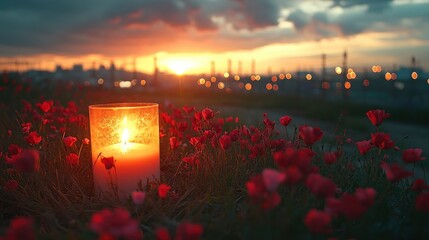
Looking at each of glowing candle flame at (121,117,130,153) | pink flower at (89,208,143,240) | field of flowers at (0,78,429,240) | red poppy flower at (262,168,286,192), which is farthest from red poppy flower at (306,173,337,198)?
glowing candle flame at (121,117,130,153)

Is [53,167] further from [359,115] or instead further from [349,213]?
[359,115]

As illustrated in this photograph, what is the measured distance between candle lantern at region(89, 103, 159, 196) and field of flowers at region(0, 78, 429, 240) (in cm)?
6

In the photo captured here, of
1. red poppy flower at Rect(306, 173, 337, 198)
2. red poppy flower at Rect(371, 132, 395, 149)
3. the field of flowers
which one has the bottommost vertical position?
the field of flowers

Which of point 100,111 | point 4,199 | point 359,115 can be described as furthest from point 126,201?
point 359,115

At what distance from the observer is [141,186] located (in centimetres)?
201

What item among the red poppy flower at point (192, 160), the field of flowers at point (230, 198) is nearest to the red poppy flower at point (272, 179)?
the field of flowers at point (230, 198)

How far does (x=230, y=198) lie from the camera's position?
1673 mm

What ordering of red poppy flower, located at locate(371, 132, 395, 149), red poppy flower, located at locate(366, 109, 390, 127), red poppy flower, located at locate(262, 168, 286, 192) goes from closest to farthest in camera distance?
1. red poppy flower, located at locate(262, 168, 286, 192)
2. red poppy flower, located at locate(371, 132, 395, 149)
3. red poppy flower, located at locate(366, 109, 390, 127)

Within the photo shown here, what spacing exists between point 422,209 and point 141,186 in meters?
1.36

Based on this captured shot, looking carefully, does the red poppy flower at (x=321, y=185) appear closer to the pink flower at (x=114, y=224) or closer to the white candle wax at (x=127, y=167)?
the pink flower at (x=114, y=224)

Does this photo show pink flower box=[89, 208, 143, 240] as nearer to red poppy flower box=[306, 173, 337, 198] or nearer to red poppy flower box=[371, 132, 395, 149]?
red poppy flower box=[306, 173, 337, 198]

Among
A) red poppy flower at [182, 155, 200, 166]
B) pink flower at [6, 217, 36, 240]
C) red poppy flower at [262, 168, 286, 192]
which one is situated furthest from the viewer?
red poppy flower at [182, 155, 200, 166]

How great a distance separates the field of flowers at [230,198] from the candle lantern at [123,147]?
0.20 feet

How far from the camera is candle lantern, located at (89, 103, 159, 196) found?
2.01 m
